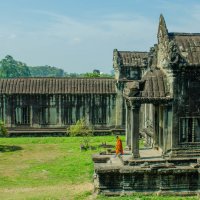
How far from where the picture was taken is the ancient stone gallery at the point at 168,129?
1559 centimetres

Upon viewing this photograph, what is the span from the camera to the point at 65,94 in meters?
33.3

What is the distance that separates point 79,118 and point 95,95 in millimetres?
2438

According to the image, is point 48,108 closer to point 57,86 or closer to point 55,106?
point 55,106

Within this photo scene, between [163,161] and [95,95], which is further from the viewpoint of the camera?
[95,95]

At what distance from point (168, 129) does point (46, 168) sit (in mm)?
7487

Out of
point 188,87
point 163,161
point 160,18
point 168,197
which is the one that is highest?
point 160,18

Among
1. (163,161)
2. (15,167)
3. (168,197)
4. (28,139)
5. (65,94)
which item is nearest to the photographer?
(168,197)

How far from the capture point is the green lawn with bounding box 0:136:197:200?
1620 cm

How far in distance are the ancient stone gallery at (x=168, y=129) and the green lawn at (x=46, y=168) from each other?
2.57ft

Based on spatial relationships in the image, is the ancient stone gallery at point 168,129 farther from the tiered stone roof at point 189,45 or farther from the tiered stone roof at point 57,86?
the tiered stone roof at point 57,86

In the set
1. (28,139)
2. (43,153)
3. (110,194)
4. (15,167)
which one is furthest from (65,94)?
(110,194)

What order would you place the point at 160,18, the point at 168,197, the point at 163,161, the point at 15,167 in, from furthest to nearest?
the point at 15,167, the point at 160,18, the point at 163,161, the point at 168,197

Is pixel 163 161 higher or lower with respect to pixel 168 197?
higher

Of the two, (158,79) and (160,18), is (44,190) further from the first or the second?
(160,18)
